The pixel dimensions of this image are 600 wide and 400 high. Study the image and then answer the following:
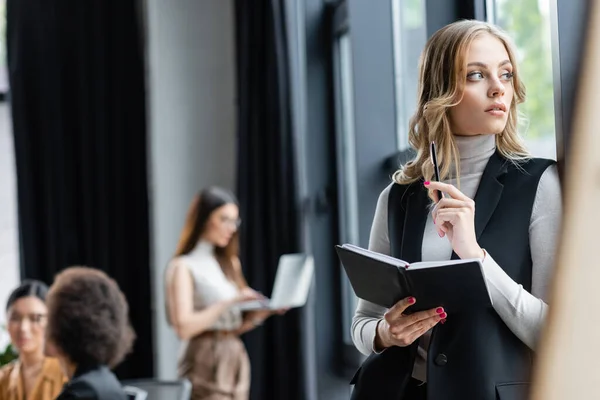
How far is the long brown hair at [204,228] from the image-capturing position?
425 centimetres

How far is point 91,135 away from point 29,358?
2.64 metres

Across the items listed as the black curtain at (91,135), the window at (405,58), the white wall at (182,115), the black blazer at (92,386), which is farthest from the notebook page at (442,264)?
the black curtain at (91,135)

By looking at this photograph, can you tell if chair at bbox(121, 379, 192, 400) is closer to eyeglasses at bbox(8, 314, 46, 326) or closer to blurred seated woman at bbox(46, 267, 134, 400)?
eyeglasses at bbox(8, 314, 46, 326)

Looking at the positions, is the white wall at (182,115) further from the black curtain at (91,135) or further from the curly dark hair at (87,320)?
the curly dark hair at (87,320)

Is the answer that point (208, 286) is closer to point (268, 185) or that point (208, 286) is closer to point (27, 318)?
point (268, 185)

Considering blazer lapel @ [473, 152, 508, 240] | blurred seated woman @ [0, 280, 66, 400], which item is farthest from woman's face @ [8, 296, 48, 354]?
blazer lapel @ [473, 152, 508, 240]

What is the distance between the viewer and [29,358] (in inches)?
128

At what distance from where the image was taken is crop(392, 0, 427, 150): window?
303 cm

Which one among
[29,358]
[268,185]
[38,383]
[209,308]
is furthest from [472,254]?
[268,185]

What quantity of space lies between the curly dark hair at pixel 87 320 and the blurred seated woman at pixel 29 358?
1.46 feet

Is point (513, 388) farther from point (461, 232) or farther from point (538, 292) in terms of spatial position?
point (461, 232)

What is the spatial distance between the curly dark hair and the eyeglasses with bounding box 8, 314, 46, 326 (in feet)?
2.34

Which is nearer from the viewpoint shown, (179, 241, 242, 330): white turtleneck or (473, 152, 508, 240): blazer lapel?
(473, 152, 508, 240): blazer lapel

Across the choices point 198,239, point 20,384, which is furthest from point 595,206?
point 198,239
